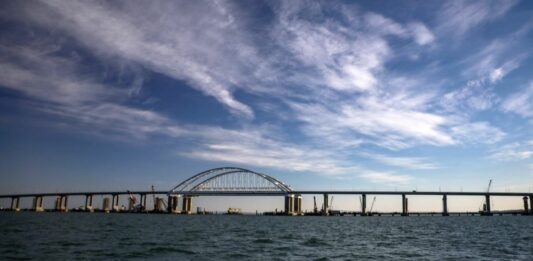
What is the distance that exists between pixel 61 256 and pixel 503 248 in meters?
41.5

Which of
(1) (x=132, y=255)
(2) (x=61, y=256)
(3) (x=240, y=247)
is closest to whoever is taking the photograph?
(2) (x=61, y=256)

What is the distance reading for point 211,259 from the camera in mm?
30297

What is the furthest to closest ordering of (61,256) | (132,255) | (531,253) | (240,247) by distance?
(240,247)
(531,253)
(132,255)
(61,256)

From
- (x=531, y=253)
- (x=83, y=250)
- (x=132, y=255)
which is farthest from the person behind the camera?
(x=531, y=253)

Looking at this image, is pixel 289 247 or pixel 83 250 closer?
pixel 83 250

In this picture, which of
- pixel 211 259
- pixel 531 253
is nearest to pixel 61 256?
pixel 211 259

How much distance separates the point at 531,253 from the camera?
36781mm

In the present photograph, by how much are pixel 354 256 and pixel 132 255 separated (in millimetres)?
18282

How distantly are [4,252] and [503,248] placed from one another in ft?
151

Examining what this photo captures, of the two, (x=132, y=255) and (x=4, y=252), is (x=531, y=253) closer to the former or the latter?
(x=132, y=255)

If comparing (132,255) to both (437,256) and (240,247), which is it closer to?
(240,247)

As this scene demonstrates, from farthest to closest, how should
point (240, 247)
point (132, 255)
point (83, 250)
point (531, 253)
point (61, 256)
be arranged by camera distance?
point (240, 247), point (531, 253), point (83, 250), point (132, 255), point (61, 256)

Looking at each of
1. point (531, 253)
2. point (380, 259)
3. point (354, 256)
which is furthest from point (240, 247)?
point (531, 253)

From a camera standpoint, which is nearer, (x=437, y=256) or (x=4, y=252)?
(x=4, y=252)
